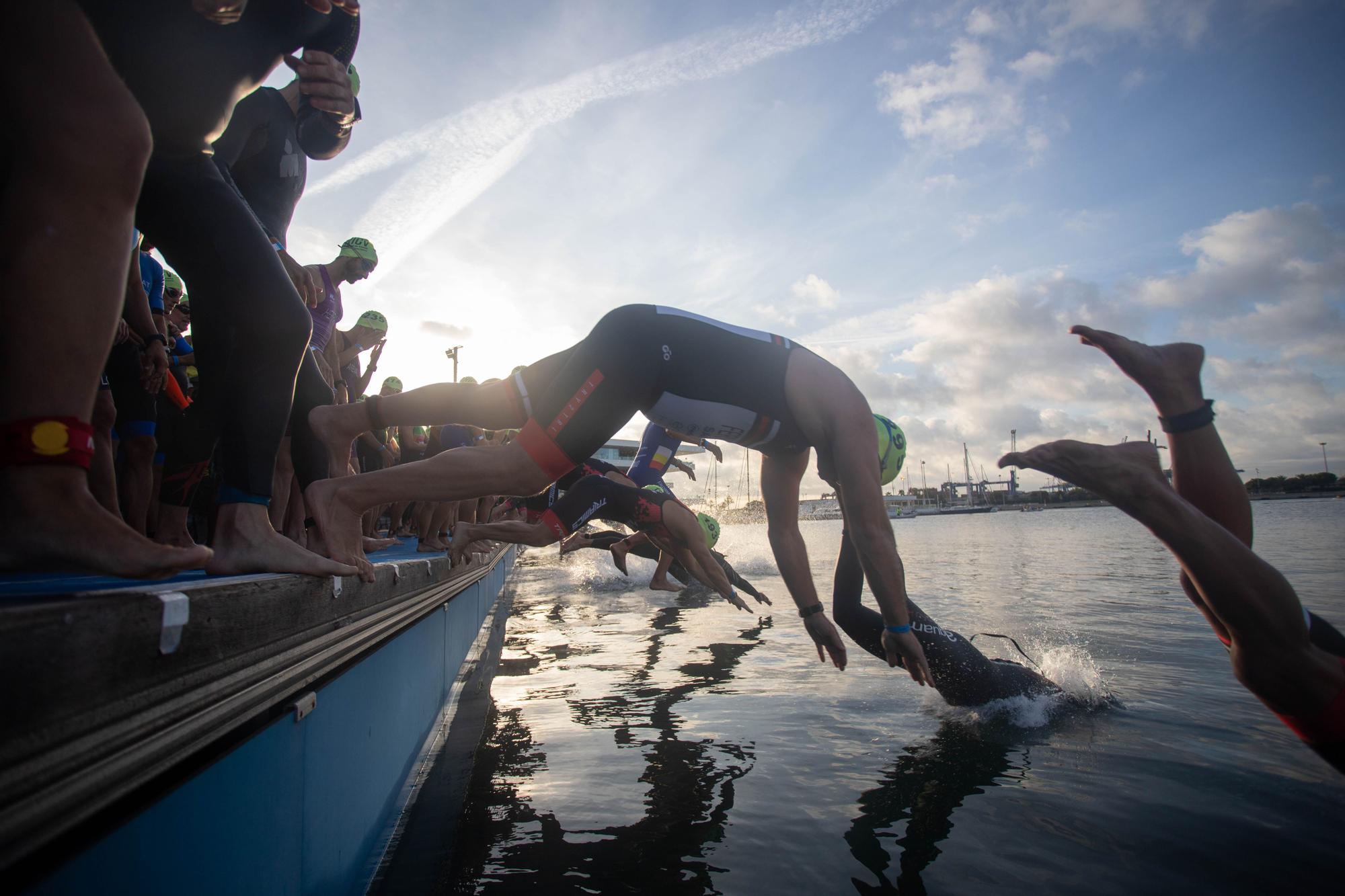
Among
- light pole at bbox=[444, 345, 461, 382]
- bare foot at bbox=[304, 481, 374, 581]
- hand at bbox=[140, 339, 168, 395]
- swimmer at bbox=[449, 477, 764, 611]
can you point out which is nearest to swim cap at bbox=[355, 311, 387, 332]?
swimmer at bbox=[449, 477, 764, 611]

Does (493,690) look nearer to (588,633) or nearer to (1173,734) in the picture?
(588,633)

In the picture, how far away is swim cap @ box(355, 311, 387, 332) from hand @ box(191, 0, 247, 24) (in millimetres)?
4897

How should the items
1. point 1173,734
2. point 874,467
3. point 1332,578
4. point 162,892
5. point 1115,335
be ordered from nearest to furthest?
point 162,892 < point 1115,335 < point 874,467 < point 1173,734 < point 1332,578

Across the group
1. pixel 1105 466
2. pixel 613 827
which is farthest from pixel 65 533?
pixel 1105 466

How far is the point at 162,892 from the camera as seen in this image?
37.1 inches

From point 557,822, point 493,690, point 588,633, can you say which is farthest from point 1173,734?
point 588,633

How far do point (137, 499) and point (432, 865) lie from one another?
304 cm

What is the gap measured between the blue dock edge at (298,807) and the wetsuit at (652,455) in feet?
16.3

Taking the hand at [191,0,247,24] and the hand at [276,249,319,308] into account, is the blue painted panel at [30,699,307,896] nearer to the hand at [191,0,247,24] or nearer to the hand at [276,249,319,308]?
the hand at [191,0,247,24]

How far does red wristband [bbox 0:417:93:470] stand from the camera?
1.12 metres

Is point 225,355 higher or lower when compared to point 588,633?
higher

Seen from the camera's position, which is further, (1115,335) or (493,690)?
(493,690)

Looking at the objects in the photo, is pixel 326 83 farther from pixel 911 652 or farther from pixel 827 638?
pixel 827 638

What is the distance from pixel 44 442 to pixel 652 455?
7240 millimetres
